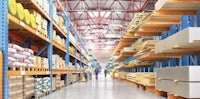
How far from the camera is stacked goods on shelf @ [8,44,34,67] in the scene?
530 centimetres

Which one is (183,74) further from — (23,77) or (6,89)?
(23,77)

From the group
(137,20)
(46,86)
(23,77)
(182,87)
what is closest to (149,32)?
(137,20)

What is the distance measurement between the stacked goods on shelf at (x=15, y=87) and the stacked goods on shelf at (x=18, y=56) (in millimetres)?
255

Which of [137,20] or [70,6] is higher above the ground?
[70,6]

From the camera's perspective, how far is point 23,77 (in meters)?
6.33

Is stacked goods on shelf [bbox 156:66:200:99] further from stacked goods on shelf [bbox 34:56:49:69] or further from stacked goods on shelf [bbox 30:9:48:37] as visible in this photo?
stacked goods on shelf [bbox 30:9:48:37]

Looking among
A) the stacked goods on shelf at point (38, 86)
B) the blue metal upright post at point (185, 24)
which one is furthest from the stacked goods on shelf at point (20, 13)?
the blue metal upright post at point (185, 24)

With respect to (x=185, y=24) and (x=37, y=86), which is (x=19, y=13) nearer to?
(x=37, y=86)

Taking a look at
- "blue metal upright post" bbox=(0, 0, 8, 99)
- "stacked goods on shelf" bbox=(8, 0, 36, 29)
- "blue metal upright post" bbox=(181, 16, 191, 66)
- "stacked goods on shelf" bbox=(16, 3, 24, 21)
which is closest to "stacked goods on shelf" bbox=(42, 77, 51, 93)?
"stacked goods on shelf" bbox=(8, 0, 36, 29)

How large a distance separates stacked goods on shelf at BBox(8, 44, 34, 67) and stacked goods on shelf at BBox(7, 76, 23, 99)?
26 cm

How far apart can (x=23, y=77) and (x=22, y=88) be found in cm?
21

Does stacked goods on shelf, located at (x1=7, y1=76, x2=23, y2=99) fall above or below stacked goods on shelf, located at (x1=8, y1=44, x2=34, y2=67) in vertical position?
below

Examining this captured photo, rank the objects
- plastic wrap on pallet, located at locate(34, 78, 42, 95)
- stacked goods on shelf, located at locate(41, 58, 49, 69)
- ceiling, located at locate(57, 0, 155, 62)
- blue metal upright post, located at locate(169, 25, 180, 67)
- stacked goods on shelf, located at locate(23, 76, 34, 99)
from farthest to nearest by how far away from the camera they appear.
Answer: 1. ceiling, located at locate(57, 0, 155, 62)
2. stacked goods on shelf, located at locate(41, 58, 49, 69)
3. plastic wrap on pallet, located at locate(34, 78, 42, 95)
4. blue metal upright post, located at locate(169, 25, 180, 67)
5. stacked goods on shelf, located at locate(23, 76, 34, 99)

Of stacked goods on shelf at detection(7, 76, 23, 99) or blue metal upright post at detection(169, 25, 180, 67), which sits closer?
stacked goods on shelf at detection(7, 76, 23, 99)
